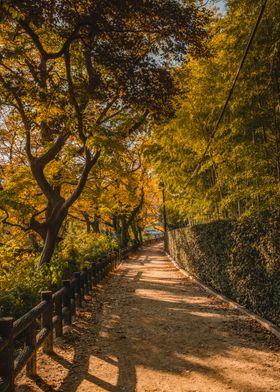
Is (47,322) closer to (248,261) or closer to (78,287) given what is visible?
(78,287)

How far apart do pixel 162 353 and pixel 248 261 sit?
10.2 feet

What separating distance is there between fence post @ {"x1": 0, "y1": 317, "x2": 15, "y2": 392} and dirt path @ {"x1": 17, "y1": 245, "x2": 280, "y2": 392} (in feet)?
2.32

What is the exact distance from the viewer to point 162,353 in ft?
17.5

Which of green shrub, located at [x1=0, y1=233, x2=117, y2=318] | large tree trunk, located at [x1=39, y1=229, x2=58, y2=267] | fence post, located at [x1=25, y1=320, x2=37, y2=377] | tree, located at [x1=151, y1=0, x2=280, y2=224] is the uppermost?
tree, located at [x1=151, y1=0, x2=280, y2=224]

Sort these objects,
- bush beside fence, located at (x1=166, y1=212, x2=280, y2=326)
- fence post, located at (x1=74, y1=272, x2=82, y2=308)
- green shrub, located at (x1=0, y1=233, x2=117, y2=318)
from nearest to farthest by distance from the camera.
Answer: bush beside fence, located at (x1=166, y1=212, x2=280, y2=326) < green shrub, located at (x1=0, y1=233, x2=117, y2=318) < fence post, located at (x1=74, y1=272, x2=82, y2=308)

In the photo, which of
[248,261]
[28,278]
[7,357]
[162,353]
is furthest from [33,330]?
[248,261]

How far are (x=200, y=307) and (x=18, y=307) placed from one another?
14.6ft

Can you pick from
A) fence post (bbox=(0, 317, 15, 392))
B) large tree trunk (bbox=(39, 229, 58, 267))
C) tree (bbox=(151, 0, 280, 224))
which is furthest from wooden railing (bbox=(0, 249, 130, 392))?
tree (bbox=(151, 0, 280, 224))

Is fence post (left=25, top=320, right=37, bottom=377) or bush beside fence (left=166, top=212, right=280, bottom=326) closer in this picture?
fence post (left=25, top=320, right=37, bottom=377)

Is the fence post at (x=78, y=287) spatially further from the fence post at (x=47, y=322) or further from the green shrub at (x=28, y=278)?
the fence post at (x=47, y=322)

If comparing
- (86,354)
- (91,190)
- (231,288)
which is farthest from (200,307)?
(91,190)

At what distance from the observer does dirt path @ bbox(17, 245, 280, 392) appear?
427 cm

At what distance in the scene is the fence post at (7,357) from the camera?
3.45m

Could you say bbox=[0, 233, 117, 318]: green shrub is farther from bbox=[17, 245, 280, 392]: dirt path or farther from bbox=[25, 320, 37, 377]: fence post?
bbox=[25, 320, 37, 377]: fence post
